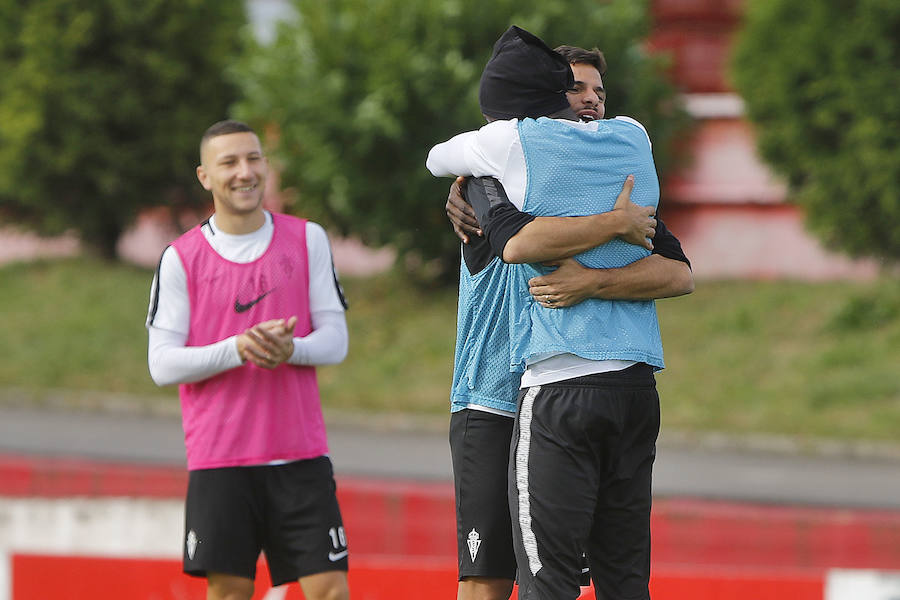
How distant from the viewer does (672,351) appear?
583 inches

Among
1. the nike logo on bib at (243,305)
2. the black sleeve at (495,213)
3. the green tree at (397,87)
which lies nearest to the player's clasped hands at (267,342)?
the nike logo on bib at (243,305)

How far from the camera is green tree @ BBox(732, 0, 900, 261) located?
47.0ft

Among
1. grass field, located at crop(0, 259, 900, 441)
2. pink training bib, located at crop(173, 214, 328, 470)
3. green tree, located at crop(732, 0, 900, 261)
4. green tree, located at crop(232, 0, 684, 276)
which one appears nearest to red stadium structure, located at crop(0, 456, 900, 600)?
pink training bib, located at crop(173, 214, 328, 470)

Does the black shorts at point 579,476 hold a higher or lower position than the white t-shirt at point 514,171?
lower

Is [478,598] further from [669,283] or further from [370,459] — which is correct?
[370,459]

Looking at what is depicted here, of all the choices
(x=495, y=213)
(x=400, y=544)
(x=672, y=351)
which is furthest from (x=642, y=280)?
(x=672, y=351)

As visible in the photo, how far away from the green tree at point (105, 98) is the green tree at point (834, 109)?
7.39 metres

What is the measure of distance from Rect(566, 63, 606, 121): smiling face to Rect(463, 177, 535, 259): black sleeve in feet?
1.33

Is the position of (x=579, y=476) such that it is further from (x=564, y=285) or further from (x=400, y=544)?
(x=400, y=544)

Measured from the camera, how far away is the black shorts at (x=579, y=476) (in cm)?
334

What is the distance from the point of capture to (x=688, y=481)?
1191cm

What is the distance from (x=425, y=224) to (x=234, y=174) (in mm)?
11671

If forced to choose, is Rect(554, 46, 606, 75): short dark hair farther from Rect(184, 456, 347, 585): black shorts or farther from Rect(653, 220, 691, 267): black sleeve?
Rect(184, 456, 347, 585): black shorts

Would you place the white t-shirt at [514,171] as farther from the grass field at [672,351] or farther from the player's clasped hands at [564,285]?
the grass field at [672,351]
